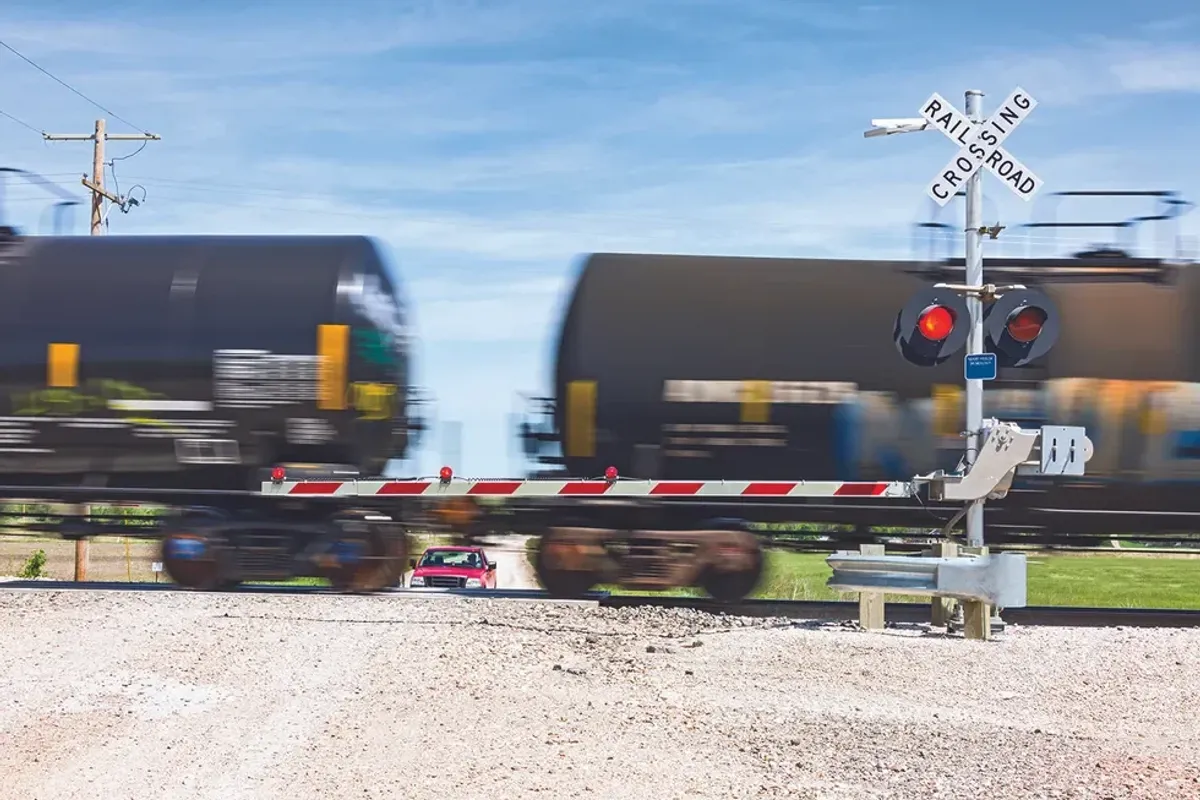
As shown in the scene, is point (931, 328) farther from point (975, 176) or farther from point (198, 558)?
point (198, 558)

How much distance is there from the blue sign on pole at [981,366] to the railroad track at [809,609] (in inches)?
103

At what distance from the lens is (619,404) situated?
512 inches

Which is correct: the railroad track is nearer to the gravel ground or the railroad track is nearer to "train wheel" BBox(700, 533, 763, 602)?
"train wheel" BBox(700, 533, 763, 602)

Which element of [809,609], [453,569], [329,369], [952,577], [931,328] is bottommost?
[453,569]

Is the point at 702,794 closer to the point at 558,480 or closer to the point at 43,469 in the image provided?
the point at 558,480

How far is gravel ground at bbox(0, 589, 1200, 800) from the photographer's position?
259 inches

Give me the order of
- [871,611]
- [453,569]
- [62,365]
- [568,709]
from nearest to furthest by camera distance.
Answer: [568,709]
[871,611]
[62,365]
[453,569]

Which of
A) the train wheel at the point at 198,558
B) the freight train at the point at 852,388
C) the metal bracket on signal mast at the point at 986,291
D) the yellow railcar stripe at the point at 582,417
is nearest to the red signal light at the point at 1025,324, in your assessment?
the metal bracket on signal mast at the point at 986,291

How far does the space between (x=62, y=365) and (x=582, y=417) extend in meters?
5.51

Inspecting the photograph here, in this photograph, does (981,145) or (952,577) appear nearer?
(952,577)

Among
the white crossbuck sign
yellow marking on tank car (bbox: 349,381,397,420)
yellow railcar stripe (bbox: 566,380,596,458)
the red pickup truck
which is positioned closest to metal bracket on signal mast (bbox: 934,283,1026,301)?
the white crossbuck sign

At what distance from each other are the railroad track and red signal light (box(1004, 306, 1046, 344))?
292cm

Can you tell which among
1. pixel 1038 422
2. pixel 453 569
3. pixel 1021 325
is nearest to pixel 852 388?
pixel 1038 422

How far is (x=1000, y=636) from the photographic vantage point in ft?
34.3
